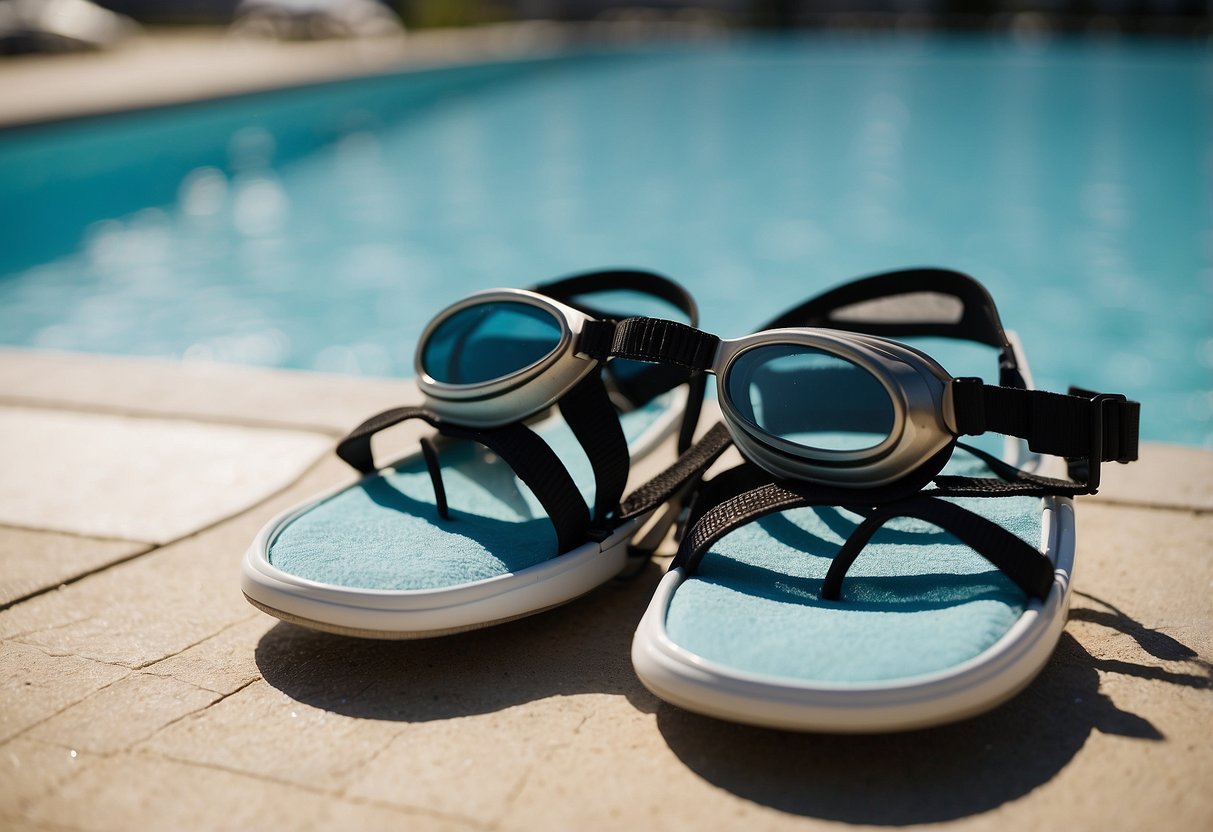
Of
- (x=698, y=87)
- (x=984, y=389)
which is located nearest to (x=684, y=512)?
(x=984, y=389)

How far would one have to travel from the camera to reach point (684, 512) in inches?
104

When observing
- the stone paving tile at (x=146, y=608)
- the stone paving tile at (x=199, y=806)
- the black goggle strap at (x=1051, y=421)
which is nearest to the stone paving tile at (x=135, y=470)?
the stone paving tile at (x=146, y=608)

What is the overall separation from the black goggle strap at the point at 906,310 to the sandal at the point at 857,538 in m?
0.21

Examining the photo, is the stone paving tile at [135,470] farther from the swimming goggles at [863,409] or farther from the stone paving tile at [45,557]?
the swimming goggles at [863,409]

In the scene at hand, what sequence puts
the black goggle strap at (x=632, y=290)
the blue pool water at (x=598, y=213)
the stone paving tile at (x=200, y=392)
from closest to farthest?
the black goggle strap at (x=632, y=290)
the stone paving tile at (x=200, y=392)
the blue pool water at (x=598, y=213)

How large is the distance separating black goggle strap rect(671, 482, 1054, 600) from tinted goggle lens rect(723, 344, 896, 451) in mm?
114

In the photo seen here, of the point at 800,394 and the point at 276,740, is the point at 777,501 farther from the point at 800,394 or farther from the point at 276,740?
the point at 276,740

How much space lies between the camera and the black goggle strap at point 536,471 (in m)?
2.20

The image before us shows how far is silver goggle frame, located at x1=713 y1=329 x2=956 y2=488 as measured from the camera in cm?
197

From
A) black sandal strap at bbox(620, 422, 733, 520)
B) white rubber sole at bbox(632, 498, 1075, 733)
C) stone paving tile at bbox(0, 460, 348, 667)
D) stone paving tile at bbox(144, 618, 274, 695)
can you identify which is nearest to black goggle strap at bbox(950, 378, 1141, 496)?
white rubber sole at bbox(632, 498, 1075, 733)

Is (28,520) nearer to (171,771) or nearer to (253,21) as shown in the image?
(171,771)

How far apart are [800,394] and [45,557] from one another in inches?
71.1

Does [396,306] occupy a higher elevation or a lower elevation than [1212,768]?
lower

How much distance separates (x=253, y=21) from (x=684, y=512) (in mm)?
21838
